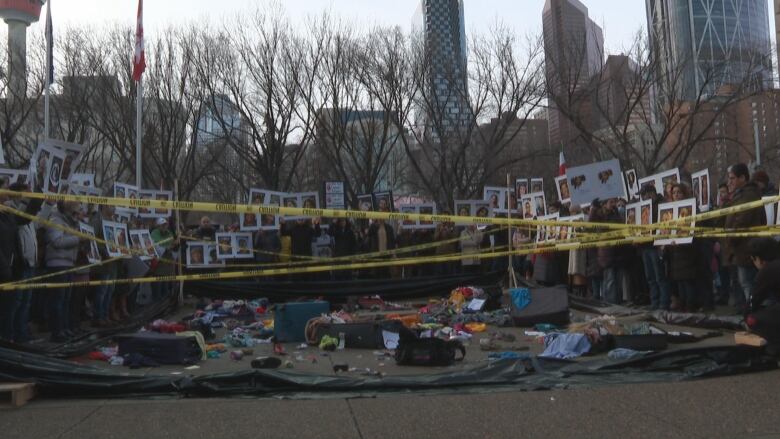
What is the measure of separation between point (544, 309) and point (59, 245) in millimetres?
7258

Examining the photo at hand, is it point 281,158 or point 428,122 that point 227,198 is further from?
point 428,122

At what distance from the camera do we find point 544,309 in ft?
36.3

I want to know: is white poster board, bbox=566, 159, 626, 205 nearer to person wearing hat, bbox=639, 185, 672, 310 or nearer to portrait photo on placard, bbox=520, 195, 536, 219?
person wearing hat, bbox=639, 185, 672, 310

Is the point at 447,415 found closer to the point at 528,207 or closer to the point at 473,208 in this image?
the point at 528,207

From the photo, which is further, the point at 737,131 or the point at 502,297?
the point at 737,131

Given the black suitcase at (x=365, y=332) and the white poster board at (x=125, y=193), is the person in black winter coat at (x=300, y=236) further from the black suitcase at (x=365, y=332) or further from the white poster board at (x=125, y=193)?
the black suitcase at (x=365, y=332)

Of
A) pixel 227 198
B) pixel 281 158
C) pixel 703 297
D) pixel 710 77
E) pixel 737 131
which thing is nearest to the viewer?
pixel 703 297

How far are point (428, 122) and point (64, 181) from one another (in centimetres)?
2443

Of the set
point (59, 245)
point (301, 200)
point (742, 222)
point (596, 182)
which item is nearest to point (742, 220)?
point (742, 222)

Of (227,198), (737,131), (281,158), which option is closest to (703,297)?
(281,158)

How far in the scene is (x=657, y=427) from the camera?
16.8ft

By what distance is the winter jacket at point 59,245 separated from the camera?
10242mm

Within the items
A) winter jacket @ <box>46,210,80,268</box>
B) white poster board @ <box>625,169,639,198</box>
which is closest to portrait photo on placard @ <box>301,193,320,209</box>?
white poster board @ <box>625,169,639,198</box>

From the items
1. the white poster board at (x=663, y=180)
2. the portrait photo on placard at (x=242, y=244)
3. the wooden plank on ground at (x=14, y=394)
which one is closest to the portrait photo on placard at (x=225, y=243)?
the portrait photo on placard at (x=242, y=244)
